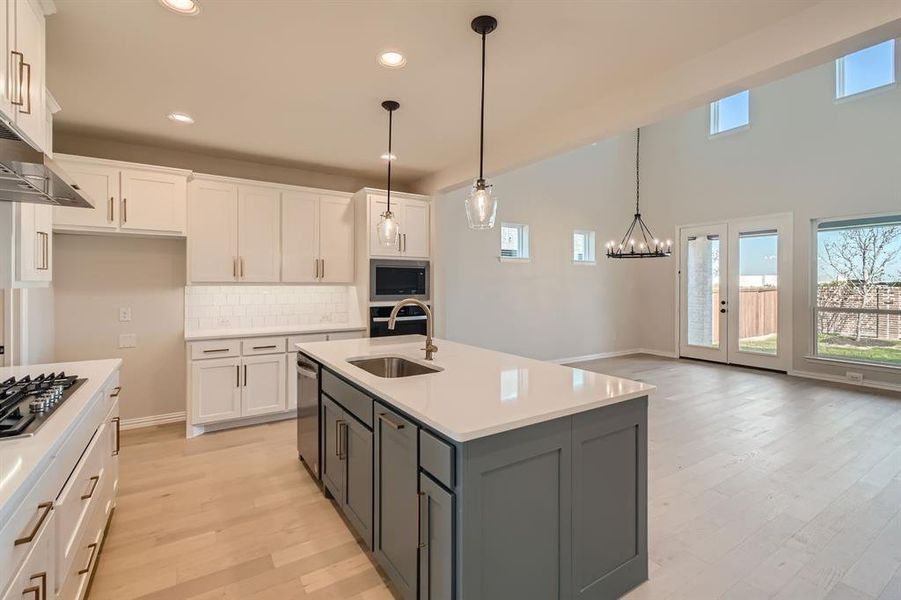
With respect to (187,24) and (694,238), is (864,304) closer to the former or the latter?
(694,238)

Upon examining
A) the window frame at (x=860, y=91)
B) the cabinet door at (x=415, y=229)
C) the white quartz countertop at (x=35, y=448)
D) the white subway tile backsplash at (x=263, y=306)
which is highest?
the window frame at (x=860, y=91)

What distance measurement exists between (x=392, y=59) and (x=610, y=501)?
263 cm

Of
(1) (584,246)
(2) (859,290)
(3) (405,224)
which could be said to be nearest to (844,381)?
(2) (859,290)

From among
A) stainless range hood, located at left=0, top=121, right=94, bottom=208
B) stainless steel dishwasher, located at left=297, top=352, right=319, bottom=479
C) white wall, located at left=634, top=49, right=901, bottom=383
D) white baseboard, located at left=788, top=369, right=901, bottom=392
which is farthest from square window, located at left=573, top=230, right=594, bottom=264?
stainless range hood, located at left=0, top=121, right=94, bottom=208

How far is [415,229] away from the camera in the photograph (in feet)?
15.9

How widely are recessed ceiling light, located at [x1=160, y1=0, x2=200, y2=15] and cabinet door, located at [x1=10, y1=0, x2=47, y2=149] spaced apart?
52 cm

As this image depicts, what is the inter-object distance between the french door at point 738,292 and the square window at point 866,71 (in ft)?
5.81

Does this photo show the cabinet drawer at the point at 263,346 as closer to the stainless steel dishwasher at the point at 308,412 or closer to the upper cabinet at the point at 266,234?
the upper cabinet at the point at 266,234

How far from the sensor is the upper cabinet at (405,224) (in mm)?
4543

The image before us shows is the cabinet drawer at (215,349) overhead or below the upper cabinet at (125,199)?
below

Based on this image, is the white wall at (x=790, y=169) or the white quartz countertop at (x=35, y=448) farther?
the white wall at (x=790, y=169)

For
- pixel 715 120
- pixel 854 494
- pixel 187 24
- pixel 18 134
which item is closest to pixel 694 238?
pixel 715 120

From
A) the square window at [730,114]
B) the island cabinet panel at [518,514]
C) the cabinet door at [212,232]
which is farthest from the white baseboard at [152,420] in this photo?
the square window at [730,114]

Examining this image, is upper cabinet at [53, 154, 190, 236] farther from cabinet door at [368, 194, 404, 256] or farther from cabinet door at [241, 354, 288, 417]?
cabinet door at [368, 194, 404, 256]
